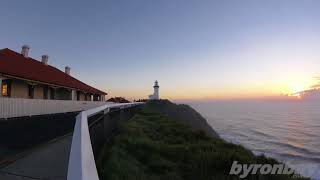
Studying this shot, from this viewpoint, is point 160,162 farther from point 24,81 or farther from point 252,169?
point 24,81

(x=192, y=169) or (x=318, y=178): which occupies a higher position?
(x=192, y=169)

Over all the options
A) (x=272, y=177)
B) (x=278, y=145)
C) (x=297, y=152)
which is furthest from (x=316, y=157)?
(x=272, y=177)

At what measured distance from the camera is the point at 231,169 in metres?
8.99

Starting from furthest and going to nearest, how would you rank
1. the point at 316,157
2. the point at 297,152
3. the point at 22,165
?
the point at 297,152 < the point at 316,157 < the point at 22,165

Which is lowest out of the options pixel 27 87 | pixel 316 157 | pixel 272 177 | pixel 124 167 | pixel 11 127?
pixel 316 157

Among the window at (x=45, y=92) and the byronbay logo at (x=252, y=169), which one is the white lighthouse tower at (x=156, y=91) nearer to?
the window at (x=45, y=92)

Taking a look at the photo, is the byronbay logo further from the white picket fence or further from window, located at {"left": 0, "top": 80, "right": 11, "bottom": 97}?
window, located at {"left": 0, "top": 80, "right": 11, "bottom": 97}

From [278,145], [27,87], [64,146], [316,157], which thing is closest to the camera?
[64,146]

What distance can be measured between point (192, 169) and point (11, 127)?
629 cm

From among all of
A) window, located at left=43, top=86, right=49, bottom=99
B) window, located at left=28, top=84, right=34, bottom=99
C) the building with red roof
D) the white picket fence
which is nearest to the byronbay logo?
the white picket fence

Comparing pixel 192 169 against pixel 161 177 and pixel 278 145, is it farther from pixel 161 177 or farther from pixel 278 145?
pixel 278 145

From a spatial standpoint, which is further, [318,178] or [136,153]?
[318,178]

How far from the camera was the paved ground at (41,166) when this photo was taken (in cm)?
596

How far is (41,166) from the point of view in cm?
679
